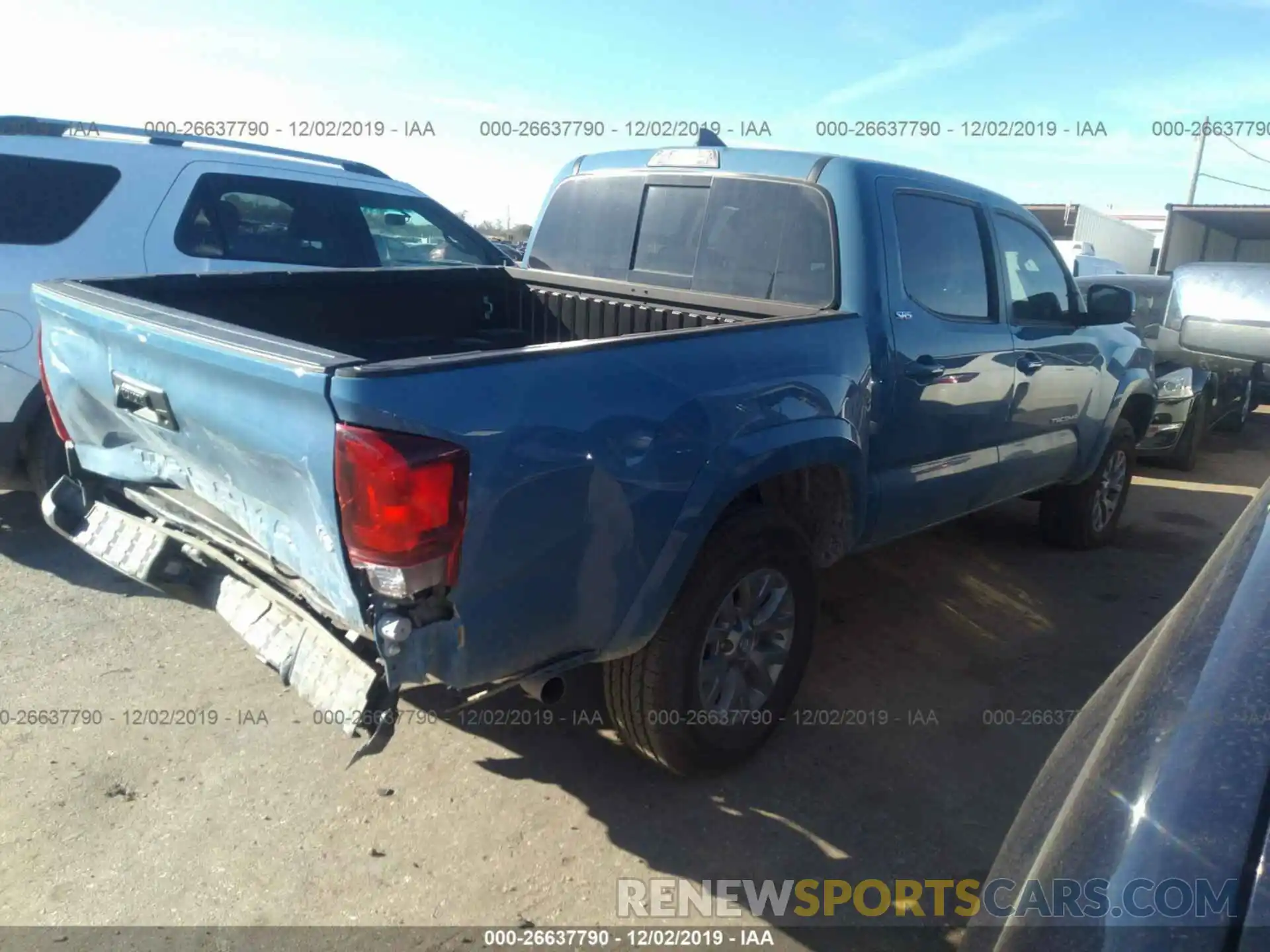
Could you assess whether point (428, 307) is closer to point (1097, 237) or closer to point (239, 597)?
point (239, 597)

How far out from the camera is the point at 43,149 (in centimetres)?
442

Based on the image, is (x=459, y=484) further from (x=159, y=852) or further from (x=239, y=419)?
(x=159, y=852)

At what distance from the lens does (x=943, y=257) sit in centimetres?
375

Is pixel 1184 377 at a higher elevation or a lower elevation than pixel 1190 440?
higher

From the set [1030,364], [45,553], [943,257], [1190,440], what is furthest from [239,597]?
[1190,440]

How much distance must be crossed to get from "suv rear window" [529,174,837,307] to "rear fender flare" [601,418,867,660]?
73cm

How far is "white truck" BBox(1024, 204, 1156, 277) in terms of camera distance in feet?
68.7

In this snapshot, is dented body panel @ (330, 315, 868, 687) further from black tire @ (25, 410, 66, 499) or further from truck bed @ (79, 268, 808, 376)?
black tire @ (25, 410, 66, 499)

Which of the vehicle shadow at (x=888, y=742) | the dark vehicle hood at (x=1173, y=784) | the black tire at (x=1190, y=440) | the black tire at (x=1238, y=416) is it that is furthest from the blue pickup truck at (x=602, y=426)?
the black tire at (x=1238, y=416)

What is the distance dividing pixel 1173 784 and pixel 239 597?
227cm

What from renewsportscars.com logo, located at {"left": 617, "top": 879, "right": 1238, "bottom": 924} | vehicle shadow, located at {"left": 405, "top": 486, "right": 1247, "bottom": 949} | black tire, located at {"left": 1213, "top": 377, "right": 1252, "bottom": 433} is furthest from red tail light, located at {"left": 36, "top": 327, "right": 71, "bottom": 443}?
black tire, located at {"left": 1213, "top": 377, "right": 1252, "bottom": 433}

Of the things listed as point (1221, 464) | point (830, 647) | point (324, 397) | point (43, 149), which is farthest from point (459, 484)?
point (1221, 464)

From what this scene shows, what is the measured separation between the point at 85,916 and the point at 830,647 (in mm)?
2881

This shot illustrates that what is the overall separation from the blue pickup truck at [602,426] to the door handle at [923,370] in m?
0.01
